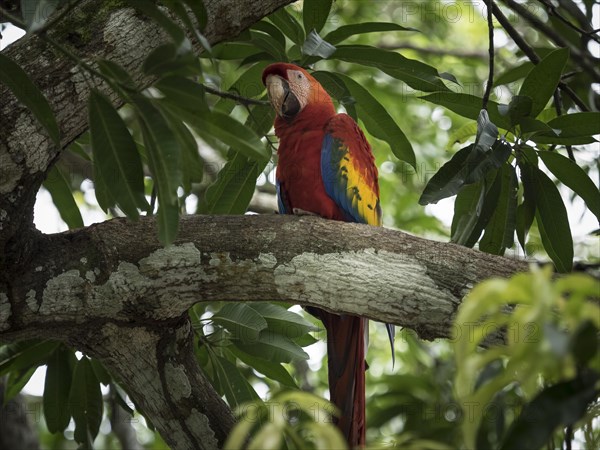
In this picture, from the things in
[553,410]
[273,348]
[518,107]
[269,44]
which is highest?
[269,44]

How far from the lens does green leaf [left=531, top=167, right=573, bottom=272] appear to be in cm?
214

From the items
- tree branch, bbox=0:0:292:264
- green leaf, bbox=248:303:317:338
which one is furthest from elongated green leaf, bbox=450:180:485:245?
tree branch, bbox=0:0:292:264

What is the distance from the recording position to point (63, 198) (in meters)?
2.51

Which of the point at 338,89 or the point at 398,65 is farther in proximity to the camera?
the point at 338,89

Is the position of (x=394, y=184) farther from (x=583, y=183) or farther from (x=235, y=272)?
(x=235, y=272)

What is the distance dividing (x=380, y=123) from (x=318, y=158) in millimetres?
280

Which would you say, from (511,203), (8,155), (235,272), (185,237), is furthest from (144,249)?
(511,203)

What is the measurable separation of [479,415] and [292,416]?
7.60ft

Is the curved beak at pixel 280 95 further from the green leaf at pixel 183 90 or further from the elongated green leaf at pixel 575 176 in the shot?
the green leaf at pixel 183 90

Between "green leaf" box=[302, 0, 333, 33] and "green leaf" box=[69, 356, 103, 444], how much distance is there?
4.32 ft

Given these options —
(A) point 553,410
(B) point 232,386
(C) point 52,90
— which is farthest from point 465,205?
(A) point 553,410

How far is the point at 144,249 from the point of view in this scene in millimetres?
1854

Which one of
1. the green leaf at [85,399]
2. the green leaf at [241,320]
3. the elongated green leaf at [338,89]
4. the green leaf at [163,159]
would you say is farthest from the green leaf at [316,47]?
the green leaf at [85,399]

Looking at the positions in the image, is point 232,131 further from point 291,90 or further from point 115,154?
point 291,90
